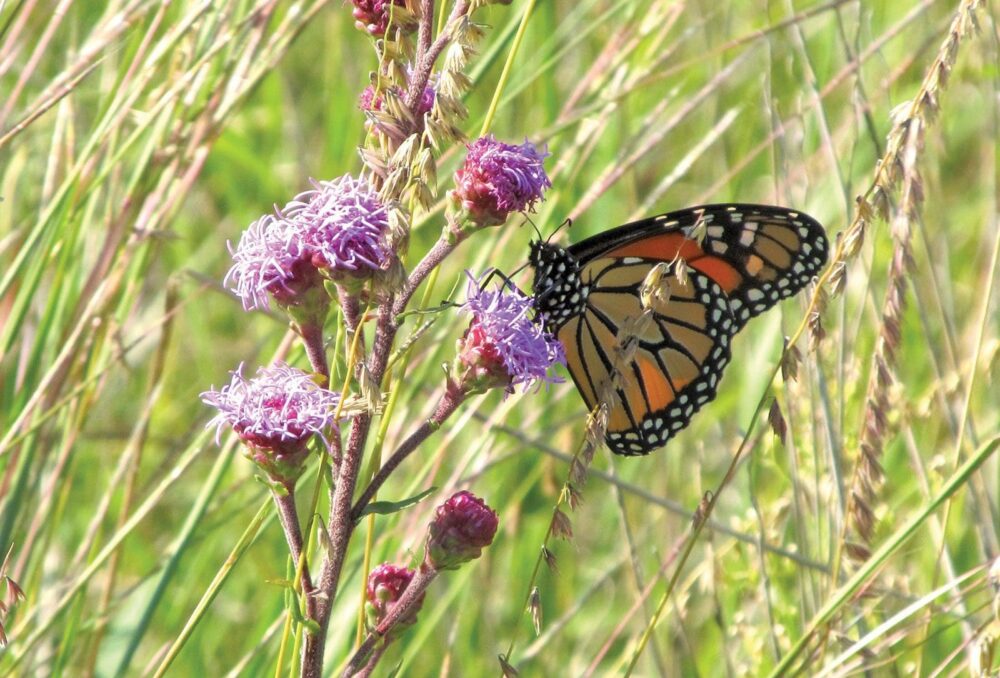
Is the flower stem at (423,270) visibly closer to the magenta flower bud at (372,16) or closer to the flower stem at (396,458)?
the flower stem at (396,458)

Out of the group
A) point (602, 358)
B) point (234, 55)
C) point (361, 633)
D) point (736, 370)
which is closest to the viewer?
point (361, 633)

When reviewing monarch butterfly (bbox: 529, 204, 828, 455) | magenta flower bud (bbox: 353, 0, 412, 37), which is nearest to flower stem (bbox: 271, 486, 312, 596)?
magenta flower bud (bbox: 353, 0, 412, 37)

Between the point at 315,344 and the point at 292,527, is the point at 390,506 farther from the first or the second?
the point at 315,344

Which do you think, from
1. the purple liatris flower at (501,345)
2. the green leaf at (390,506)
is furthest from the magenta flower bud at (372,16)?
the green leaf at (390,506)

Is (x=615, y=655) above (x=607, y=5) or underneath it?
underneath

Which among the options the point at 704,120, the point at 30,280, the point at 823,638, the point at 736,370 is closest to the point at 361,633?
the point at 823,638

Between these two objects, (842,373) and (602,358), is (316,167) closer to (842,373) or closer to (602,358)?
(602,358)

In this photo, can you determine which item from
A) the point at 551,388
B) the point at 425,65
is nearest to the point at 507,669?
the point at 425,65

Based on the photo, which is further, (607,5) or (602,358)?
(607,5)
